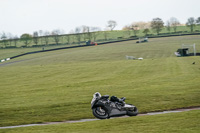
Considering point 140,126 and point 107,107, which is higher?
point 107,107

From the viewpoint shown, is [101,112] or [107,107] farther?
[101,112]

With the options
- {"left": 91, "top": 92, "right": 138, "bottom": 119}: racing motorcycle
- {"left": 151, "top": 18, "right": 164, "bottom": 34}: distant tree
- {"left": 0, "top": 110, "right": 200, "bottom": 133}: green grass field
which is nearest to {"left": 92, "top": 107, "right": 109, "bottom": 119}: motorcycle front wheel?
{"left": 91, "top": 92, "right": 138, "bottom": 119}: racing motorcycle

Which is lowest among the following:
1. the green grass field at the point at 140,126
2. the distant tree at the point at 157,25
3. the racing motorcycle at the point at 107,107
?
the green grass field at the point at 140,126

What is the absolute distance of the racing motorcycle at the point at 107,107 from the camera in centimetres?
1908

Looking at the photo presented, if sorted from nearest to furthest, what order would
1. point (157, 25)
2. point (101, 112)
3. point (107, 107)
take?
point (107, 107) < point (101, 112) < point (157, 25)

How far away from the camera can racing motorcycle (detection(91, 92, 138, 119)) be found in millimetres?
19078

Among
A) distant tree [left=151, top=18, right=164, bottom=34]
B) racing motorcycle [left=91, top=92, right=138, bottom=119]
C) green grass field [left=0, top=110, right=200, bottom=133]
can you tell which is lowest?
green grass field [left=0, top=110, right=200, bottom=133]

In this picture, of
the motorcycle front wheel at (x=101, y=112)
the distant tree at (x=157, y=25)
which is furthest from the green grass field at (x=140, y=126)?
the distant tree at (x=157, y=25)

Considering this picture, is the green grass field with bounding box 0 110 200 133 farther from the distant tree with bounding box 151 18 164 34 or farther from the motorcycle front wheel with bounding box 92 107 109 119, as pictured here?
the distant tree with bounding box 151 18 164 34

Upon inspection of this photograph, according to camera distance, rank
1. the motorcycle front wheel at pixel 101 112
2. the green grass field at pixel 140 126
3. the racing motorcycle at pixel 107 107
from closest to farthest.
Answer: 1. the green grass field at pixel 140 126
2. the racing motorcycle at pixel 107 107
3. the motorcycle front wheel at pixel 101 112

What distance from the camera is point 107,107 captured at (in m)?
19.2

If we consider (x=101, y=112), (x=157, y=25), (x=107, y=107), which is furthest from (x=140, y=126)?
(x=157, y=25)

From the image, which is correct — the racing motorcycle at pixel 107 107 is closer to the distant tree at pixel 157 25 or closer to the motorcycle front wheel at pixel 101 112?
the motorcycle front wheel at pixel 101 112

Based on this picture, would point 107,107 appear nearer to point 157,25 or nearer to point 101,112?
point 101,112
